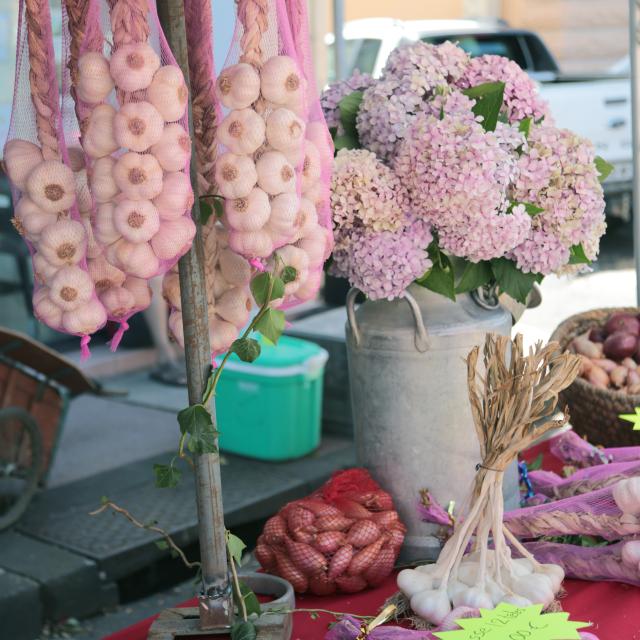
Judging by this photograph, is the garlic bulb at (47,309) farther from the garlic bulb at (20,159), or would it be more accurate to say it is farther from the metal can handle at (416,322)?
the metal can handle at (416,322)

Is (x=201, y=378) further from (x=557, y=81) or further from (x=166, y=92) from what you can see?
(x=557, y=81)

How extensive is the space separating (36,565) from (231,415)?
1.00 m

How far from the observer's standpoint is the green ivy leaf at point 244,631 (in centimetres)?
125

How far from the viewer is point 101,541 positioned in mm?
3168

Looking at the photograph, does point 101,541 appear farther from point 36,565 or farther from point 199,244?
point 199,244

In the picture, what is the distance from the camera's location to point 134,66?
1115 millimetres

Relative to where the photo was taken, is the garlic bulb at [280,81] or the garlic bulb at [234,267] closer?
the garlic bulb at [280,81]

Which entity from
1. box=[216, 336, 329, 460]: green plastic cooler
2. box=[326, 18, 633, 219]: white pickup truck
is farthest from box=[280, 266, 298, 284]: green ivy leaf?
box=[326, 18, 633, 219]: white pickup truck

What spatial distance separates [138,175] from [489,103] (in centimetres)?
62

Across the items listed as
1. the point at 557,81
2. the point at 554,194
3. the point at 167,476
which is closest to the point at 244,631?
the point at 167,476

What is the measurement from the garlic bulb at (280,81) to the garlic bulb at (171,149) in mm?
123

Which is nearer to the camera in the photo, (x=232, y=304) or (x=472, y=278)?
(x=232, y=304)

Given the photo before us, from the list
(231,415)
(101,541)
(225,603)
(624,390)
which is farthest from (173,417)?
(225,603)

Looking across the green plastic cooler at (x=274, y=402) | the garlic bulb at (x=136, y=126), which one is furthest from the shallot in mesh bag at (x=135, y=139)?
the green plastic cooler at (x=274, y=402)
